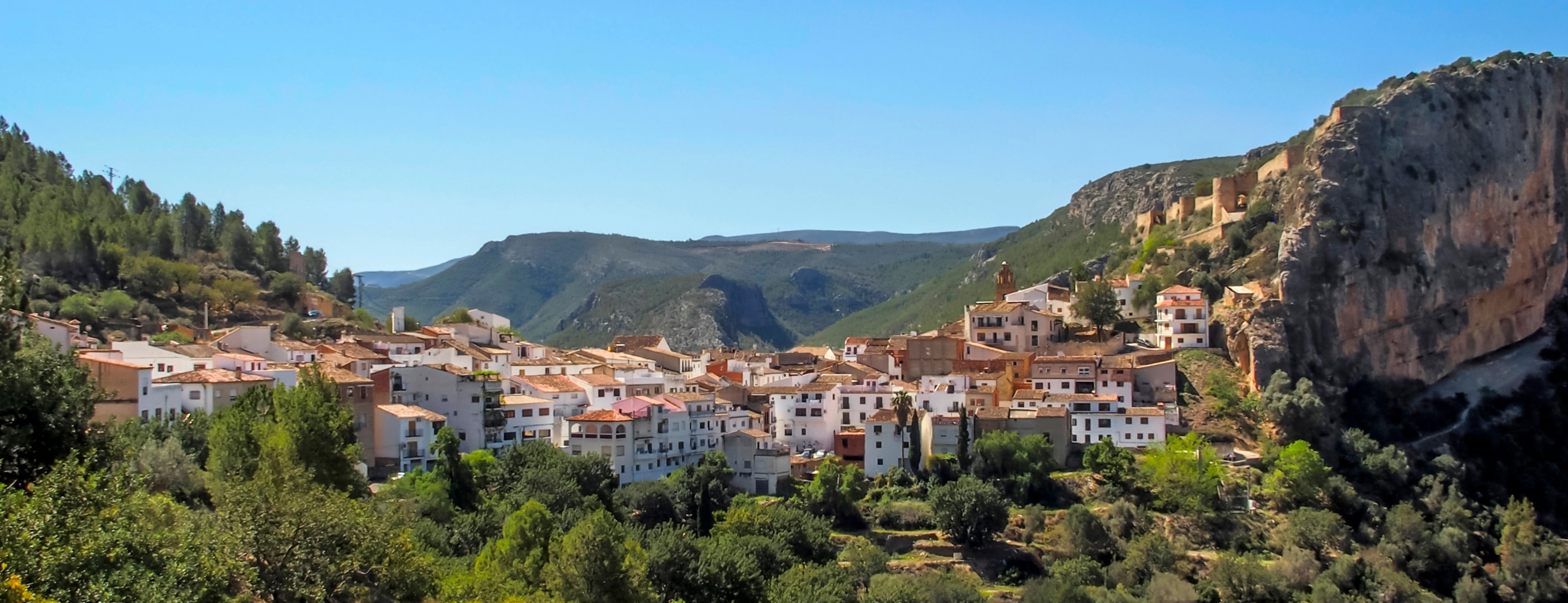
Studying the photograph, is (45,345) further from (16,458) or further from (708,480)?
(708,480)

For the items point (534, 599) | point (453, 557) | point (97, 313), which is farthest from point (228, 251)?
point (534, 599)

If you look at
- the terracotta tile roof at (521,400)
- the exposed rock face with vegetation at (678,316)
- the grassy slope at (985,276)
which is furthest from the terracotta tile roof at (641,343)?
the exposed rock face with vegetation at (678,316)

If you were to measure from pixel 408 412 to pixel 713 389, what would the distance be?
617 inches

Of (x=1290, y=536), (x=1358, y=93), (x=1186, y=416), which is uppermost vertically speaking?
(x=1358, y=93)

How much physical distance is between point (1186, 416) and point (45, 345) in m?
45.8

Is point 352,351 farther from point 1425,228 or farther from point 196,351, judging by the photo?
point 1425,228

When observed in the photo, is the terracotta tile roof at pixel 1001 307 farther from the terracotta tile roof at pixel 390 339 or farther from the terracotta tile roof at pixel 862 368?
the terracotta tile roof at pixel 390 339

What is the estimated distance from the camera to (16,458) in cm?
2344

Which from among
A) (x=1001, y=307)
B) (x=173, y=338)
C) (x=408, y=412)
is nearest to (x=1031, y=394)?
(x=1001, y=307)

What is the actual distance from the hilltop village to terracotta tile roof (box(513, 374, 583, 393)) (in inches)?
6.3

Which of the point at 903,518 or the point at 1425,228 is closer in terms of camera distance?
the point at 903,518

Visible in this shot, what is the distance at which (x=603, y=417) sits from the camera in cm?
5156

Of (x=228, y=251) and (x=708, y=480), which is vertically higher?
(x=228, y=251)

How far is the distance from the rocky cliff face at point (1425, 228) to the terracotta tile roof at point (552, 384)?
3049cm
